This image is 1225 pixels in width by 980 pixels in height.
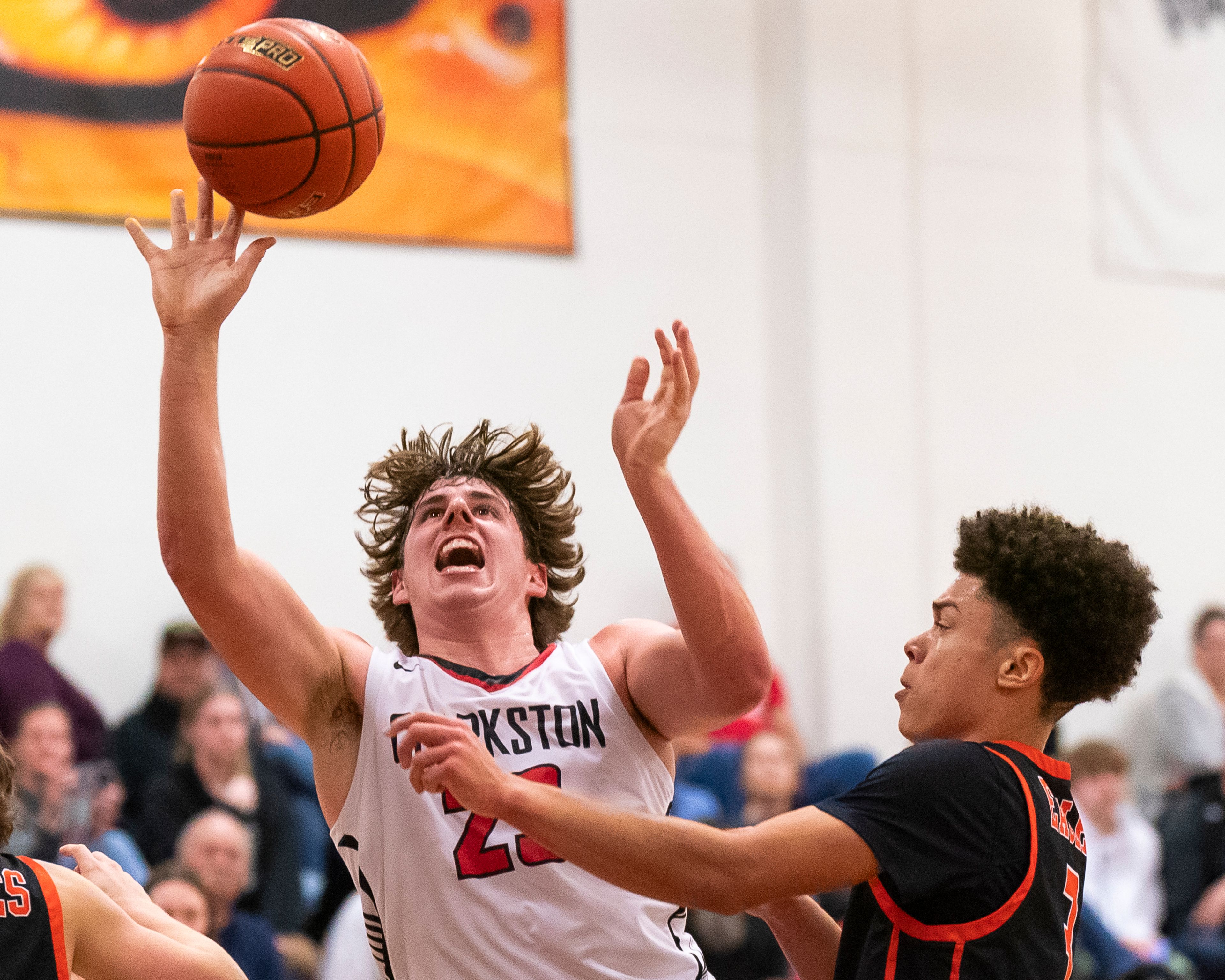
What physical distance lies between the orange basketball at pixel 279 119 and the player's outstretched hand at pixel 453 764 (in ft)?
4.44

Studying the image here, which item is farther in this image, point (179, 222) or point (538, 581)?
point (538, 581)

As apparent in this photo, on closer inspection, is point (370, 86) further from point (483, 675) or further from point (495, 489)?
point (483, 675)

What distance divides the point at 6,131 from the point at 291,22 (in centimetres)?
462

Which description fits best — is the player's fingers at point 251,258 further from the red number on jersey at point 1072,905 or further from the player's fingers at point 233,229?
the red number on jersey at point 1072,905

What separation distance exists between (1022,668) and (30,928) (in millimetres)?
1799

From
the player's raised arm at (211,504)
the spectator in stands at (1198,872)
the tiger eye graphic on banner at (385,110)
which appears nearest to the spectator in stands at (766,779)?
the spectator in stands at (1198,872)

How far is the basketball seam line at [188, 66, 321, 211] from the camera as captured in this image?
10.2 ft

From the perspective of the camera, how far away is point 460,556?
3238 millimetres

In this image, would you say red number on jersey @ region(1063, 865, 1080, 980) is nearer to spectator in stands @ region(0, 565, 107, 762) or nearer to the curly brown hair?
the curly brown hair

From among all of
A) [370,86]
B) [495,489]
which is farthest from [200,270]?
[495,489]

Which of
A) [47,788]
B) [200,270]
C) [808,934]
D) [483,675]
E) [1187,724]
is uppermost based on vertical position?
[200,270]

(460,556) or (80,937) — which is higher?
(460,556)

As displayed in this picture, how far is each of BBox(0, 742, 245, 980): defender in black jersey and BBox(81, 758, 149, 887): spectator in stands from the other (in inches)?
118

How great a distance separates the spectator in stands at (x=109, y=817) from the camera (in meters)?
5.62
